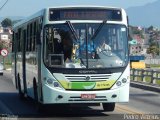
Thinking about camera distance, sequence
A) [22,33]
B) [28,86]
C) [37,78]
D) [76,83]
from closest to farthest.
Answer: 1. [76,83]
2. [37,78]
3. [28,86]
4. [22,33]

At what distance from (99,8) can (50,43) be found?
168cm

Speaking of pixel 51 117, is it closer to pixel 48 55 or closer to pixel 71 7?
pixel 48 55

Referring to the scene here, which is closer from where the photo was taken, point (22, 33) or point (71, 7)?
point (71, 7)

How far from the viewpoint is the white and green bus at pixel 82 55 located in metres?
14.3

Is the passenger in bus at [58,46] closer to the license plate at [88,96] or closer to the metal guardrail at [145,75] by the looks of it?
the license plate at [88,96]

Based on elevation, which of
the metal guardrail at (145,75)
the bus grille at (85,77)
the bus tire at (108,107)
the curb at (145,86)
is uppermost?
the bus grille at (85,77)

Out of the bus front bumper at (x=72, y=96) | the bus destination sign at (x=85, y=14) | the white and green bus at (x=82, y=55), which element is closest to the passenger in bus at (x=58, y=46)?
the white and green bus at (x=82, y=55)

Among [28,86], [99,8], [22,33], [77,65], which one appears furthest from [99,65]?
[22,33]

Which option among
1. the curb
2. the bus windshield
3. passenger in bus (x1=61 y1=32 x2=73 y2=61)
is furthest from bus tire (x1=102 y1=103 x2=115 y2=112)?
the curb

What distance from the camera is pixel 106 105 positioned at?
52.9 ft

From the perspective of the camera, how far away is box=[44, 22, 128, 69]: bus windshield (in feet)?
47.7

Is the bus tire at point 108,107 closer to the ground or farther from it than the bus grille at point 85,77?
closer to the ground

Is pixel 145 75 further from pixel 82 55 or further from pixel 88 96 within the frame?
pixel 88 96

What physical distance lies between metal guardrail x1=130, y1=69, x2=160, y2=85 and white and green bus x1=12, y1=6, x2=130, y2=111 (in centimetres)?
1521
